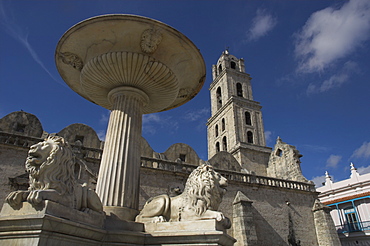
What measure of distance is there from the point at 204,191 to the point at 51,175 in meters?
2.30

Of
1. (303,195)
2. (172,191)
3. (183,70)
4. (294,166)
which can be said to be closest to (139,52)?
(183,70)

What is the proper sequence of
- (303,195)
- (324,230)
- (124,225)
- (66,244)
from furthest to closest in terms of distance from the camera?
1. (303,195)
2. (324,230)
3. (124,225)
4. (66,244)

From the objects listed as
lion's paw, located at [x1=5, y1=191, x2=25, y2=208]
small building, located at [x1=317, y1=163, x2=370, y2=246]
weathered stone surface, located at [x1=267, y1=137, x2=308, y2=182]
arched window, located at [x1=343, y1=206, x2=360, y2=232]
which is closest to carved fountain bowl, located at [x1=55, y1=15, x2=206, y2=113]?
lion's paw, located at [x1=5, y1=191, x2=25, y2=208]

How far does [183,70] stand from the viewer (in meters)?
6.76

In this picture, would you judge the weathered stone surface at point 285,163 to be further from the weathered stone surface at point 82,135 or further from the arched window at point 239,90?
the weathered stone surface at point 82,135

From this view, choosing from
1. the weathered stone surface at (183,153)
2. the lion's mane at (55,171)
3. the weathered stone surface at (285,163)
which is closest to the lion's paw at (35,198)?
the lion's mane at (55,171)

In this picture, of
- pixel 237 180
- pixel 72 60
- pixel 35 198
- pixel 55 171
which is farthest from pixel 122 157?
pixel 237 180

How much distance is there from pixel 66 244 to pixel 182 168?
1196 centimetres

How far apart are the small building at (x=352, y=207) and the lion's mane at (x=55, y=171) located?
2209 cm

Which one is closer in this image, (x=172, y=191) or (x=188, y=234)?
(x=188, y=234)

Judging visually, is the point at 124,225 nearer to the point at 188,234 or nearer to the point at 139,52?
the point at 188,234

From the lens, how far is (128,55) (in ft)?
19.4

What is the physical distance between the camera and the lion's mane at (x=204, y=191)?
4.39 metres

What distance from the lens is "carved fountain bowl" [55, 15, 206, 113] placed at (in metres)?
5.72
